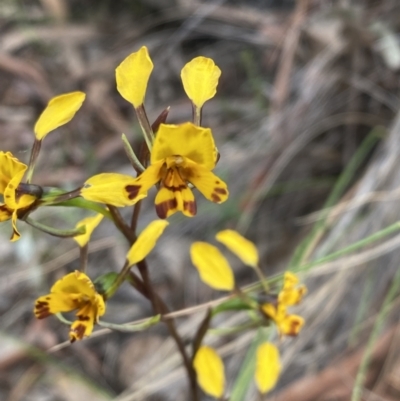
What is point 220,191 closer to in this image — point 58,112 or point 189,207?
point 189,207

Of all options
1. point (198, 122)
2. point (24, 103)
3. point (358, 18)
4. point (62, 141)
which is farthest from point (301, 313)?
point (24, 103)

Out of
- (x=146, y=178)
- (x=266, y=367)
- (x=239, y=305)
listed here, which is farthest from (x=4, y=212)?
(x=266, y=367)

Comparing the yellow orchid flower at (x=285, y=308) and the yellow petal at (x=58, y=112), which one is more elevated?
the yellow petal at (x=58, y=112)

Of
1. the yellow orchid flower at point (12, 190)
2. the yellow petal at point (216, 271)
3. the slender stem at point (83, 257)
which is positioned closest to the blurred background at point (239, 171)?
the yellow petal at point (216, 271)

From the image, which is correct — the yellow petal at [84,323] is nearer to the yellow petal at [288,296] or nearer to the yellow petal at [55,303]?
the yellow petal at [55,303]

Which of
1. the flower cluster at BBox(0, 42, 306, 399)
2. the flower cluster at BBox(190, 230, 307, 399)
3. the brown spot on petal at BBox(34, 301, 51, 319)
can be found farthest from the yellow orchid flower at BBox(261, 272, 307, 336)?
the brown spot on petal at BBox(34, 301, 51, 319)
